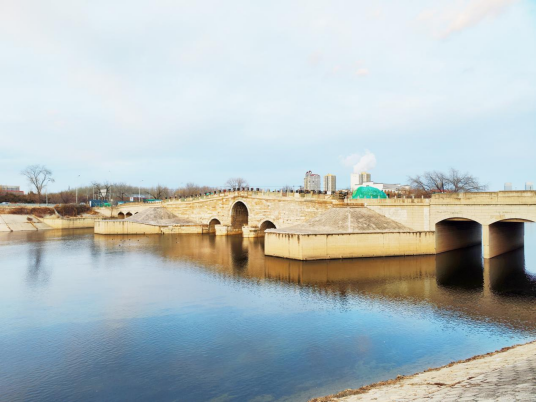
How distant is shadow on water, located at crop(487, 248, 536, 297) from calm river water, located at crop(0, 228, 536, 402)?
14cm

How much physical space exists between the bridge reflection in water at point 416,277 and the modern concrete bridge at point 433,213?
7.04 feet

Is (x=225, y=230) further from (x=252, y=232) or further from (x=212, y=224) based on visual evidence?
(x=252, y=232)

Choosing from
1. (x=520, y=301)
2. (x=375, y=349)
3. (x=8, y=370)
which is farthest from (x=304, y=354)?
(x=520, y=301)

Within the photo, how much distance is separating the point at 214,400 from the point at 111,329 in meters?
9.39

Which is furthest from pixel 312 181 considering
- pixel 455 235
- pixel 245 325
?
pixel 245 325

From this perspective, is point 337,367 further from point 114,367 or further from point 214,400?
point 114,367

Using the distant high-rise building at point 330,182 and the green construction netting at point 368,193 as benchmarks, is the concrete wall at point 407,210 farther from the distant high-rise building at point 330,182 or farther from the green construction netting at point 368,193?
the distant high-rise building at point 330,182

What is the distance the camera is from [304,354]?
53.7 feet

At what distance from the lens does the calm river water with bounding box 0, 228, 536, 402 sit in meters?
14.1

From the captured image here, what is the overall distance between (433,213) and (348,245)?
34.6 feet

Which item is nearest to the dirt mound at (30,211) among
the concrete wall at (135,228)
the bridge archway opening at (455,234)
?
the concrete wall at (135,228)

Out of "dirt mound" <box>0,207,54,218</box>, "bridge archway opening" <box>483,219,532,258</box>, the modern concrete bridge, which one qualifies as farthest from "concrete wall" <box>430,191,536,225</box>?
"dirt mound" <box>0,207,54,218</box>

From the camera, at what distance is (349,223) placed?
41656mm

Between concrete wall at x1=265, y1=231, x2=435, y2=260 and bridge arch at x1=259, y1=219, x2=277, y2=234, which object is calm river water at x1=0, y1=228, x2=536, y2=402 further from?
bridge arch at x1=259, y1=219, x2=277, y2=234
